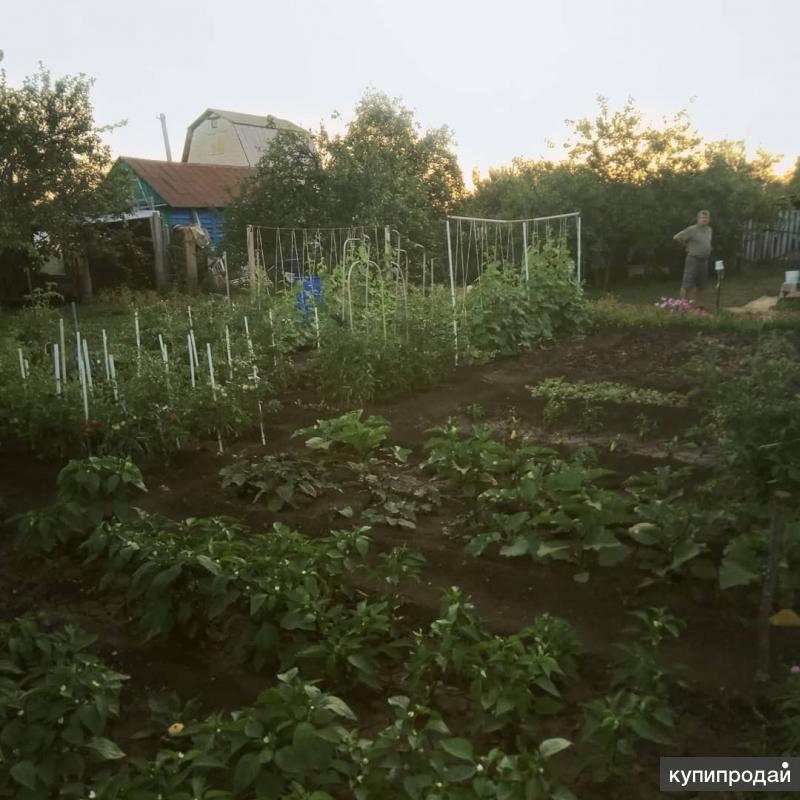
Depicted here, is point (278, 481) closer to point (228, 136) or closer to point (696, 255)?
point (696, 255)

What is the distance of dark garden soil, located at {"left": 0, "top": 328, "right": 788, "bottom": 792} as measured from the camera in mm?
2566

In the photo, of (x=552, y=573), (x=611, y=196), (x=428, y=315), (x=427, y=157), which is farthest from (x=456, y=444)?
(x=427, y=157)

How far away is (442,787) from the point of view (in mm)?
1926

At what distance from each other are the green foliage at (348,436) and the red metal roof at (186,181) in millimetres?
16417

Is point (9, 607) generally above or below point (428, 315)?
below

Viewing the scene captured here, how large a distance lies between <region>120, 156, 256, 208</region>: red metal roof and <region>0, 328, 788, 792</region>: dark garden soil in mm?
16609

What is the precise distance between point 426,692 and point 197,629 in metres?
0.97

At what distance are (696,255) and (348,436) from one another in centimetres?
773

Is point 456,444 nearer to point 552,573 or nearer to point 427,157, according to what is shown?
point 552,573

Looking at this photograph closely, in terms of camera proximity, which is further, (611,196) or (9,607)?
(611,196)

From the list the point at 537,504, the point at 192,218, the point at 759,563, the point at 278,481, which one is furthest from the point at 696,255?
the point at 192,218

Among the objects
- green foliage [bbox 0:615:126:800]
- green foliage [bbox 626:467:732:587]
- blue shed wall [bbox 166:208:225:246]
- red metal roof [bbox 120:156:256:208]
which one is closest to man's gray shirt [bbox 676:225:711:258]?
green foliage [bbox 626:467:732:587]

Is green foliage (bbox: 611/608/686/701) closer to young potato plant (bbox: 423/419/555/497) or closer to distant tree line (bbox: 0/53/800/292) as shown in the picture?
young potato plant (bbox: 423/419/555/497)

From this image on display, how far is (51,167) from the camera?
47.1 feet
